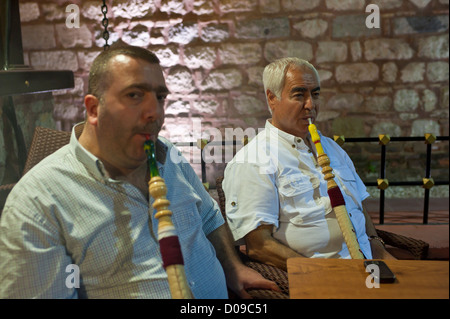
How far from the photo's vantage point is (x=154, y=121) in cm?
131

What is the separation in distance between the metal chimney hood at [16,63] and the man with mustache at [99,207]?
1.10 meters

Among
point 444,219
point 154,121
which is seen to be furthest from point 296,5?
point 154,121

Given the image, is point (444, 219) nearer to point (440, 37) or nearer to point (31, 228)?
point (440, 37)

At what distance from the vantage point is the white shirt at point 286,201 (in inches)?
75.1

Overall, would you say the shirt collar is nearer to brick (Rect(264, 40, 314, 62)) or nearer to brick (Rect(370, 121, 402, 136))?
A: brick (Rect(264, 40, 314, 62))

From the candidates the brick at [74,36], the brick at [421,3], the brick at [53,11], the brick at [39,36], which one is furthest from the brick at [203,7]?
the brick at [421,3]

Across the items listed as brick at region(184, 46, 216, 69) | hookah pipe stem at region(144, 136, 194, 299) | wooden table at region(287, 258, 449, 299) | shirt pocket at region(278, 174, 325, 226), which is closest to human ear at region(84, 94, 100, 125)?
hookah pipe stem at region(144, 136, 194, 299)

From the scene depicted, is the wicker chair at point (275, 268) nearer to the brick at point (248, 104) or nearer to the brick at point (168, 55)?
the brick at point (248, 104)

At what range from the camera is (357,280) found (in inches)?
51.5

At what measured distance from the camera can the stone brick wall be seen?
4.46m

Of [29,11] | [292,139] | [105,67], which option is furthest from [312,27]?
[105,67]

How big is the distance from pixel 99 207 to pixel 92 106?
0.30 metres

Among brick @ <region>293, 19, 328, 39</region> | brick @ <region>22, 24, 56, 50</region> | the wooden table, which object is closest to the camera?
the wooden table

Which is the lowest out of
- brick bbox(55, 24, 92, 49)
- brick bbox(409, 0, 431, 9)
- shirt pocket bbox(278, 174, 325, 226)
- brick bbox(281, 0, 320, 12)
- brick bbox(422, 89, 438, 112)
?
shirt pocket bbox(278, 174, 325, 226)
